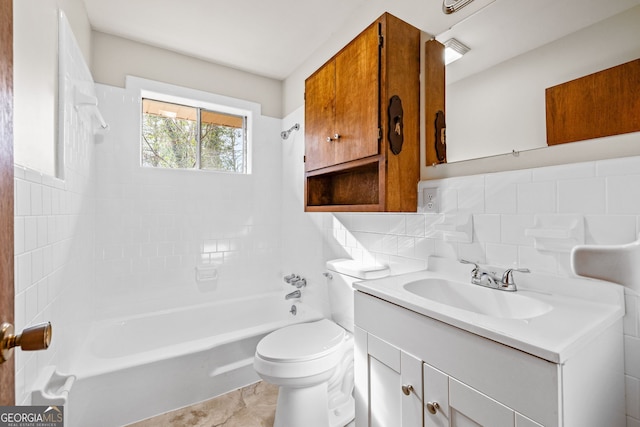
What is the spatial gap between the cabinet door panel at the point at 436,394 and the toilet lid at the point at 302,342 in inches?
26.9

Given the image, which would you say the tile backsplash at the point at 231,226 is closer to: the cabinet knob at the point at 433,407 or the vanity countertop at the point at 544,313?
the vanity countertop at the point at 544,313

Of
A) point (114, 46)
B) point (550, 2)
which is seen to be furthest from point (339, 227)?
point (114, 46)

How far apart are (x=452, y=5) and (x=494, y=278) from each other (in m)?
1.22

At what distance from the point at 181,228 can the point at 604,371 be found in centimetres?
261

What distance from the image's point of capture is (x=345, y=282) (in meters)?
1.72

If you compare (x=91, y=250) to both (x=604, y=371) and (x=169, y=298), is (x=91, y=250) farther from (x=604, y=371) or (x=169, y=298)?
(x=604, y=371)

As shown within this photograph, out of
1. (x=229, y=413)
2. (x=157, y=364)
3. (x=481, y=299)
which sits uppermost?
(x=481, y=299)

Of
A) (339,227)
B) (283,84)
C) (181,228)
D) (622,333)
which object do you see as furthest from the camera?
(283,84)

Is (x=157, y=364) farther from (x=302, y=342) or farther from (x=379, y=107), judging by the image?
(x=379, y=107)

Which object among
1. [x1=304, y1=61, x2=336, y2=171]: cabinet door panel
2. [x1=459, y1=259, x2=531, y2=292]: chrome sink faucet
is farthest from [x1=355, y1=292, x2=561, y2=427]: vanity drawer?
[x1=304, y1=61, x2=336, y2=171]: cabinet door panel

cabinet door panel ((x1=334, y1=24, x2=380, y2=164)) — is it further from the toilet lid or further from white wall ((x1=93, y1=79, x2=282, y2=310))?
white wall ((x1=93, y1=79, x2=282, y2=310))

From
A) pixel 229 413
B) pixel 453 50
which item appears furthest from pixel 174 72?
pixel 229 413

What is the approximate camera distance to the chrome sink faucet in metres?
1.03

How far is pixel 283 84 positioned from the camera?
288cm
